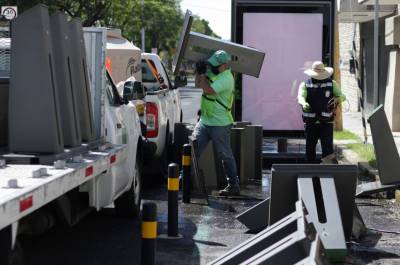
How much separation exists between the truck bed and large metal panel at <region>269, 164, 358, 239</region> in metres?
1.54

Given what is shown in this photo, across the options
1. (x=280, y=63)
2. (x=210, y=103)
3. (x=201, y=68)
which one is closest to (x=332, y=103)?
(x=210, y=103)

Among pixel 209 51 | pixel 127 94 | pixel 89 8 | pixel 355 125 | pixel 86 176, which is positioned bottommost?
pixel 355 125

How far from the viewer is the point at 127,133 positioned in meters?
8.70

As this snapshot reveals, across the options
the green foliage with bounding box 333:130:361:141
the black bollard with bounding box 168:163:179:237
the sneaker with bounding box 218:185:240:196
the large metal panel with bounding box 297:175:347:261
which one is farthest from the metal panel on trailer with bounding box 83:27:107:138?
the green foliage with bounding box 333:130:361:141

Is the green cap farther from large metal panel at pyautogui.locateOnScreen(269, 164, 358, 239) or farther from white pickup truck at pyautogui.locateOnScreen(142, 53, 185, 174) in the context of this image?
large metal panel at pyautogui.locateOnScreen(269, 164, 358, 239)

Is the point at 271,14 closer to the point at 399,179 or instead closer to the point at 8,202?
the point at 399,179

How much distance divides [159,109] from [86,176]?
19.7 ft

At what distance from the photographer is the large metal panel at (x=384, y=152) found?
10.5 meters

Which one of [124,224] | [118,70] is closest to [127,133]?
[124,224]

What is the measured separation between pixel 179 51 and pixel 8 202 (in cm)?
710

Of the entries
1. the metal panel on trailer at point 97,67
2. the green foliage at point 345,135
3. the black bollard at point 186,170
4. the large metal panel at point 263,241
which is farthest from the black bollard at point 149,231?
the green foliage at point 345,135

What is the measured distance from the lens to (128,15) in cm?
4262

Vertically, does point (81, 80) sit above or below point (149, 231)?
above

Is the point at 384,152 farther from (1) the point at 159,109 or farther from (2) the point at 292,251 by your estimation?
(2) the point at 292,251
